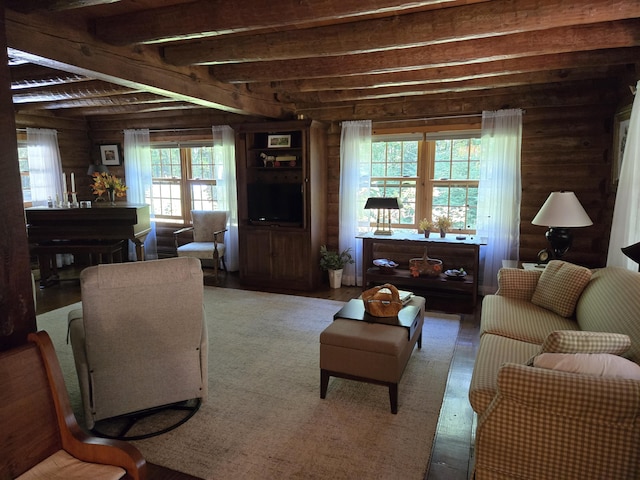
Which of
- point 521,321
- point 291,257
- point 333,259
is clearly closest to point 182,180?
point 291,257

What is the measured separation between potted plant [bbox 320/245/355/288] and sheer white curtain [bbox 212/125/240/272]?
1478 millimetres

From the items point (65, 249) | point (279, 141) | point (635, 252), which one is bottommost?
point (65, 249)

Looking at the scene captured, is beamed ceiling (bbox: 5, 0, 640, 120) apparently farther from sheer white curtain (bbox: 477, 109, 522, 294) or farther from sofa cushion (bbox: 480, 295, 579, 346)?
sofa cushion (bbox: 480, 295, 579, 346)

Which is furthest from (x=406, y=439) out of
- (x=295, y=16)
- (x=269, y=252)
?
(x=269, y=252)

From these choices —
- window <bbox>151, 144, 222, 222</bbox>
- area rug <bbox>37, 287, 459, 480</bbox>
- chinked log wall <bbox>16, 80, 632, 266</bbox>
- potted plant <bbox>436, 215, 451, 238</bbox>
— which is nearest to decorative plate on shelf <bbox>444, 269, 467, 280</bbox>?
potted plant <bbox>436, 215, 451, 238</bbox>

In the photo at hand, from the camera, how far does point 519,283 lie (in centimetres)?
346

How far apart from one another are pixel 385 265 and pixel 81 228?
388cm

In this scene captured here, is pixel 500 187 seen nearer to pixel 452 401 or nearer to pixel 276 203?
pixel 276 203

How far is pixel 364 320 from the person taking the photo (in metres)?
2.96

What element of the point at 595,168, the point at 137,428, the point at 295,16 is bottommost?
the point at 137,428

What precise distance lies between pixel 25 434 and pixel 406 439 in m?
1.83

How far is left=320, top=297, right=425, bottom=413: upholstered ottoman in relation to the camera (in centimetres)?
261

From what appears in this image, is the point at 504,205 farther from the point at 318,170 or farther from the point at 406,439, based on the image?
the point at 406,439

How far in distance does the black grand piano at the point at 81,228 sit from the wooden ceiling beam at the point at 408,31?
2.69 meters
